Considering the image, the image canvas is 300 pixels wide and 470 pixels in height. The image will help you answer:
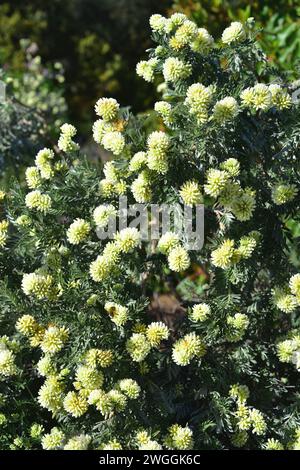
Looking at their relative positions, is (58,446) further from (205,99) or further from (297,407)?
(205,99)

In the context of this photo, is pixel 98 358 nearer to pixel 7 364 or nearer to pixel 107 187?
pixel 7 364

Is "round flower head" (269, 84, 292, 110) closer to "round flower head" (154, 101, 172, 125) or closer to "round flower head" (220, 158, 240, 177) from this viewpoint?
"round flower head" (220, 158, 240, 177)

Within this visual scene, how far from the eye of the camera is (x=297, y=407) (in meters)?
2.76

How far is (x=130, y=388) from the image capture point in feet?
8.18

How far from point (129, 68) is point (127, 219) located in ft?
17.8

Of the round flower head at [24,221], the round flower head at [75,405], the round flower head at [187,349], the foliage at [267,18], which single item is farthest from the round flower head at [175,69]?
the foliage at [267,18]

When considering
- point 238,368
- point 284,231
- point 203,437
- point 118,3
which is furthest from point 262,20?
point 118,3

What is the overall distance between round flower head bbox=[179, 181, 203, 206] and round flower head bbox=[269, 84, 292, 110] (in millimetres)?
462

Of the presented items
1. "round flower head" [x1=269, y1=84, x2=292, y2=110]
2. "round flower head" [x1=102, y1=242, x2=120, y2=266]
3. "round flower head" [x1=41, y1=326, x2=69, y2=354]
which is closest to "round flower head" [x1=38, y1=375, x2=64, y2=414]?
"round flower head" [x1=41, y1=326, x2=69, y2=354]

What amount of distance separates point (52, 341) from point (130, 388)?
330mm

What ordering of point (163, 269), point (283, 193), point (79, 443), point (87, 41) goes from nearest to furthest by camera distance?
1. point (79, 443)
2. point (283, 193)
3. point (163, 269)
4. point (87, 41)

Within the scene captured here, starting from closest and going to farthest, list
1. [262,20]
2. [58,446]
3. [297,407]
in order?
[58,446] → [297,407] → [262,20]

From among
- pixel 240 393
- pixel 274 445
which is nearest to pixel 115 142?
pixel 240 393

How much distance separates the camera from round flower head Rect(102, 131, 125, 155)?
8.84ft
